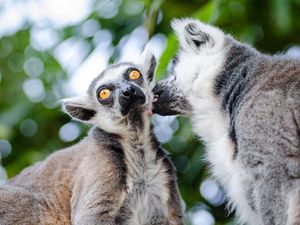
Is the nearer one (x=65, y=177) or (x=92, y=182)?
(x=92, y=182)

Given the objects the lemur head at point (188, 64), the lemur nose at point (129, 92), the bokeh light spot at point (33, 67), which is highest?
the lemur head at point (188, 64)

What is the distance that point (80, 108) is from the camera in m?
5.92

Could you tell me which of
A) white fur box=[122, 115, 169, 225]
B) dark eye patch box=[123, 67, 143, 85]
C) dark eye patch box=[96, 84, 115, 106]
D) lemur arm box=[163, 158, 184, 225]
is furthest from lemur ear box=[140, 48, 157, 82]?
lemur arm box=[163, 158, 184, 225]

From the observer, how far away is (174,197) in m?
5.34

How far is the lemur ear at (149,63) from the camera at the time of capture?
5996 millimetres

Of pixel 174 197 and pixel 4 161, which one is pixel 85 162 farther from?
pixel 4 161

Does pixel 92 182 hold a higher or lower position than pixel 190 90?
lower

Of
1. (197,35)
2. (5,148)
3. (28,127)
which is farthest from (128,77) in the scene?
(5,148)

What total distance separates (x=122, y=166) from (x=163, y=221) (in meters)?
0.54

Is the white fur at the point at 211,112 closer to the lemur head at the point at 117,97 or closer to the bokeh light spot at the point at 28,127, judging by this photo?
the lemur head at the point at 117,97

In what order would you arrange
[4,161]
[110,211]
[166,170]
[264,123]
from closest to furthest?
[264,123], [110,211], [166,170], [4,161]

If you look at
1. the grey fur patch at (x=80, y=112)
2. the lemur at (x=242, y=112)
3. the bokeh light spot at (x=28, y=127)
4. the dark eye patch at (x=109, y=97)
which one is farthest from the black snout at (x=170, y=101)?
the bokeh light spot at (x=28, y=127)

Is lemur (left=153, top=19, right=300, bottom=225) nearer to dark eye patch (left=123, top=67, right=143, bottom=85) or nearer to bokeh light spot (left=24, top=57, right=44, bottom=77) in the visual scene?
dark eye patch (left=123, top=67, right=143, bottom=85)

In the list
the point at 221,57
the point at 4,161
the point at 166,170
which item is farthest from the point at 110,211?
the point at 4,161
